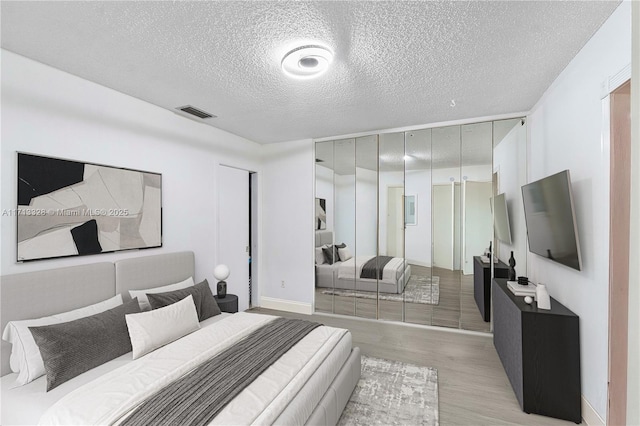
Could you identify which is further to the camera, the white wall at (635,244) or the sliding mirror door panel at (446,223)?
the sliding mirror door panel at (446,223)

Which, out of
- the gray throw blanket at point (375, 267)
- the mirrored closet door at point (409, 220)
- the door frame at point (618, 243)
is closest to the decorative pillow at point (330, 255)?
the mirrored closet door at point (409, 220)

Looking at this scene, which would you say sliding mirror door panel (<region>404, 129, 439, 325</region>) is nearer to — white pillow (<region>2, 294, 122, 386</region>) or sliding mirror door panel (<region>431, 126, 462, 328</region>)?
sliding mirror door panel (<region>431, 126, 462, 328</region>)

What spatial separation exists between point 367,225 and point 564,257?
7.94 ft

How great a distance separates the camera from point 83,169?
2594 millimetres

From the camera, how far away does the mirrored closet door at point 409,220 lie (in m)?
3.81

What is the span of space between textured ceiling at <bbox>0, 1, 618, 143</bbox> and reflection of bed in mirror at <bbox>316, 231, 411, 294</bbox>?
2.10 metres

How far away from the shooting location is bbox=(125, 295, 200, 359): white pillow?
88.3 inches

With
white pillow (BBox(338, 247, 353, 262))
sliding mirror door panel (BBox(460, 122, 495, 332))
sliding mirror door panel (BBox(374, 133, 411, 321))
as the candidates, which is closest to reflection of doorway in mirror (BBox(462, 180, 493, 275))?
sliding mirror door panel (BBox(460, 122, 495, 332))

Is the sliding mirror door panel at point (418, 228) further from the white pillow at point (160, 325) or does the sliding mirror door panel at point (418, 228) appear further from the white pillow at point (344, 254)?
the white pillow at point (160, 325)

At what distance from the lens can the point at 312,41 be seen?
2.11 m

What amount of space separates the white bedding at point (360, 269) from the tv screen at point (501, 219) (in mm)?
1230

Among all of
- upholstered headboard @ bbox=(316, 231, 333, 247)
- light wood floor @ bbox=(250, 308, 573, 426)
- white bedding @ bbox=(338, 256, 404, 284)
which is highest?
upholstered headboard @ bbox=(316, 231, 333, 247)

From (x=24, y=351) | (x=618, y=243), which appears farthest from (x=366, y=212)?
(x=24, y=351)

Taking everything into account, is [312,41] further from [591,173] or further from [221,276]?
[221,276]
